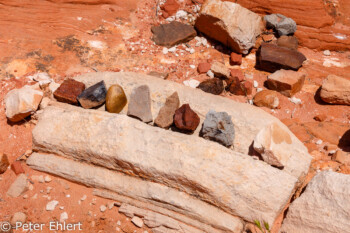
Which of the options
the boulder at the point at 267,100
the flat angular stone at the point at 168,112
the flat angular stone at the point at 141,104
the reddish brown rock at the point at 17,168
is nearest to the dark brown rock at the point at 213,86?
the boulder at the point at 267,100

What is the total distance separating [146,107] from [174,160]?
0.72 metres

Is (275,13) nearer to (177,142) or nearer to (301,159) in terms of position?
(301,159)

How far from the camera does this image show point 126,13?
4953 mm

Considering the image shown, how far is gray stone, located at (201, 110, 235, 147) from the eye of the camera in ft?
9.57

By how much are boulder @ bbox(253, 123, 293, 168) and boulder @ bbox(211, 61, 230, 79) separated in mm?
1335

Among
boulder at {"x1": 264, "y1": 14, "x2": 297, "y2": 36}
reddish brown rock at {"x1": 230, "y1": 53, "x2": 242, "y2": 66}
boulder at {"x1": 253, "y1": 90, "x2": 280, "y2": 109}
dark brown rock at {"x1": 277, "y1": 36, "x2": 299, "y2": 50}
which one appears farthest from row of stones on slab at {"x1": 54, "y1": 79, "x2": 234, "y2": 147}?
boulder at {"x1": 264, "y1": 14, "x2": 297, "y2": 36}

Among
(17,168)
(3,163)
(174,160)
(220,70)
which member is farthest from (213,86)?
A: (3,163)

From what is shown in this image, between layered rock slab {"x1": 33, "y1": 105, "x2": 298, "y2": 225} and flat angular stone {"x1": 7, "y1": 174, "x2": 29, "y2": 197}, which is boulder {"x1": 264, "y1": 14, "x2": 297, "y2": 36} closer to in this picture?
layered rock slab {"x1": 33, "y1": 105, "x2": 298, "y2": 225}

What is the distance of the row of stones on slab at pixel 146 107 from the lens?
116 inches

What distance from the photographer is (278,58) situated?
4254mm

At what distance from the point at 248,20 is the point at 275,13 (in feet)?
2.36

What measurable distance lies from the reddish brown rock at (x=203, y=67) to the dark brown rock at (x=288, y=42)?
1.21 meters

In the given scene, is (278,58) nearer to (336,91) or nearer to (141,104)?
(336,91)

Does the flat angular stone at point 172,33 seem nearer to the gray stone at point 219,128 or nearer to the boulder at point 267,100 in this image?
the boulder at point 267,100
